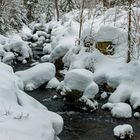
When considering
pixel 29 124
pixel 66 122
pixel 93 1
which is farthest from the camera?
pixel 93 1

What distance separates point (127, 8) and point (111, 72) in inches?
127

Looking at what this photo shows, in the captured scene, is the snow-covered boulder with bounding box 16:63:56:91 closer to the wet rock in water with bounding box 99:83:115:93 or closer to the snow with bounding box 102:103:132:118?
the wet rock in water with bounding box 99:83:115:93

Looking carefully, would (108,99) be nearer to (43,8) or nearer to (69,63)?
(69,63)

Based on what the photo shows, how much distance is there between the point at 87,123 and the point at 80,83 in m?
2.40

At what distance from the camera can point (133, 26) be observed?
1916 cm

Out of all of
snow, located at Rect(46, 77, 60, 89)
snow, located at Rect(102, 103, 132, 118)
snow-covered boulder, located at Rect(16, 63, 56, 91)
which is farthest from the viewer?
snow, located at Rect(46, 77, 60, 89)

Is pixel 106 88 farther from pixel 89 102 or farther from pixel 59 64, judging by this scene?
pixel 59 64

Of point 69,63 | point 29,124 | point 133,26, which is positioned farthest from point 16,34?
point 29,124

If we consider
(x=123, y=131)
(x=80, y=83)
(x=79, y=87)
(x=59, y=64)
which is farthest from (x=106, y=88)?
(x=123, y=131)

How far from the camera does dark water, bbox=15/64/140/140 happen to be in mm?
12844

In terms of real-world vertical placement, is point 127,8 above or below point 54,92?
above

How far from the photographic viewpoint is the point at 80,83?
16062mm

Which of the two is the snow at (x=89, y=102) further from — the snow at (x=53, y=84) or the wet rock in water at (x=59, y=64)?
the wet rock in water at (x=59, y=64)

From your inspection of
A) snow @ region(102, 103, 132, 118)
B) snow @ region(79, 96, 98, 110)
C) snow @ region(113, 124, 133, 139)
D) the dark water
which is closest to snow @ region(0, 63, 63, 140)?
the dark water
